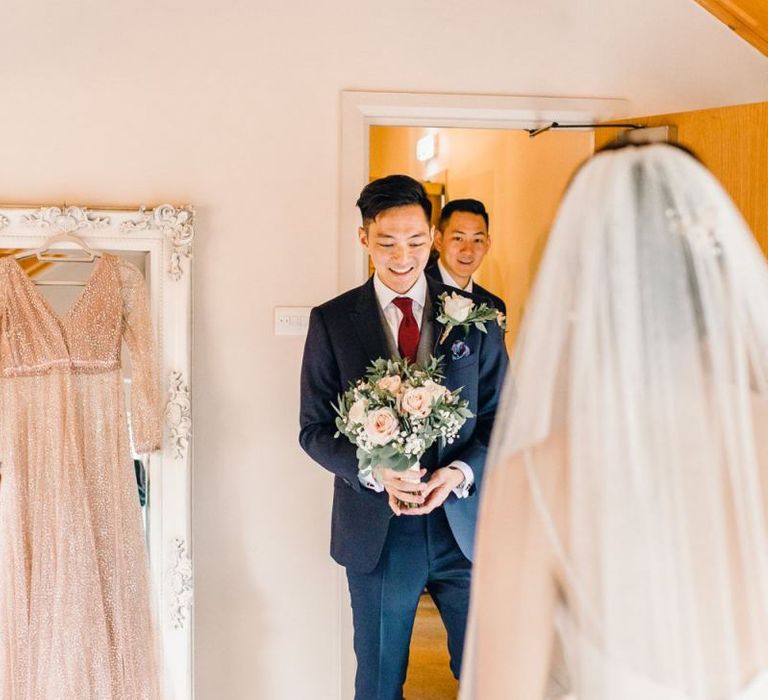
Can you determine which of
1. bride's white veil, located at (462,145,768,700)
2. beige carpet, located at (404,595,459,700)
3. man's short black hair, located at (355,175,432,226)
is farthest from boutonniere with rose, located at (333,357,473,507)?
beige carpet, located at (404,595,459,700)

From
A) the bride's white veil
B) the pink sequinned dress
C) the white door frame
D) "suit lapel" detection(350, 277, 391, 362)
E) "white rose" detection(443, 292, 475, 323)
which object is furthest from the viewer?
the white door frame

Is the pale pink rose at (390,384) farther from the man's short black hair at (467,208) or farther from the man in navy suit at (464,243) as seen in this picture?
the man's short black hair at (467,208)

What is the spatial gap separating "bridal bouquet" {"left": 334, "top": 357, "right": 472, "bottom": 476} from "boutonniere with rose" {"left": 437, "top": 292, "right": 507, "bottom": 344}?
0.15 m

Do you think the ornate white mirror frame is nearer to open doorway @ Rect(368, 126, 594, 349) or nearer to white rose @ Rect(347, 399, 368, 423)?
white rose @ Rect(347, 399, 368, 423)

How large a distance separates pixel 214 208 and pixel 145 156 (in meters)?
0.26

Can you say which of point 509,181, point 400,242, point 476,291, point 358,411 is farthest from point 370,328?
point 509,181

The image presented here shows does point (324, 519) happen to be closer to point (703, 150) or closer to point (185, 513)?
point (185, 513)

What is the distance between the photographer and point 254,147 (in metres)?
2.66

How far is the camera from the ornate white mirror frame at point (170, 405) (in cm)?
257

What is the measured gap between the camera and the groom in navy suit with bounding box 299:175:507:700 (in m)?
2.14

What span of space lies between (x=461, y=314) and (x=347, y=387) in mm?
363

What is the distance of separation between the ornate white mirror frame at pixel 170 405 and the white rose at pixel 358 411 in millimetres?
822

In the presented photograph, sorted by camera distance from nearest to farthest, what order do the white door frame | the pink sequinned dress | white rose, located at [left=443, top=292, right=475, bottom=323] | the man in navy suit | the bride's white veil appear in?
the bride's white veil → white rose, located at [left=443, top=292, right=475, bottom=323] → the pink sequinned dress → the white door frame → the man in navy suit

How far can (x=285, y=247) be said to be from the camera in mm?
2684
